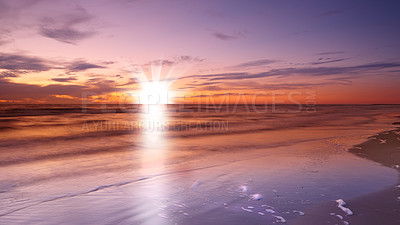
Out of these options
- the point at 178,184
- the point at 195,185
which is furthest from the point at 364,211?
the point at 178,184

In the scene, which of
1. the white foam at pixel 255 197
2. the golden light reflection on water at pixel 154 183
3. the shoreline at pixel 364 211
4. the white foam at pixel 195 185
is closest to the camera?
the shoreline at pixel 364 211

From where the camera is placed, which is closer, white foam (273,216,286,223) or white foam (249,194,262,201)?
white foam (273,216,286,223)

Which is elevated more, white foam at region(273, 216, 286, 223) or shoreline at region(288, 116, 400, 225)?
shoreline at region(288, 116, 400, 225)

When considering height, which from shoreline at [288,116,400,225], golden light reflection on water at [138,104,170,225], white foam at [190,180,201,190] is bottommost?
golden light reflection on water at [138,104,170,225]

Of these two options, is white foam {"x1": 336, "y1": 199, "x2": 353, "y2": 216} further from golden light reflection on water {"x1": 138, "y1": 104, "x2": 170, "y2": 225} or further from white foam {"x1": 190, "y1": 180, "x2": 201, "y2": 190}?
golden light reflection on water {"x1": 138, "y1": 104, "x2": 170, "y2": 225}

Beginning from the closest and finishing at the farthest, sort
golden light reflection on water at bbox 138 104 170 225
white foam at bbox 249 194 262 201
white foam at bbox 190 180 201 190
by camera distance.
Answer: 1. golden light reflection on water at bbox 138 104 170 225
2. white foam at bbox 249 194 262 201
3. white foam at bbox 190 180 201 190

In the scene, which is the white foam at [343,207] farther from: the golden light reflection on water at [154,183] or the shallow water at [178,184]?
the golden light reflection on water at [154,183]

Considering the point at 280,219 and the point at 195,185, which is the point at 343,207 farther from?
the point at 195,185

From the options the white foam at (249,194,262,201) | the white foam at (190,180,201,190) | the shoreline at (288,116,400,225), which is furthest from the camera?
the white foam at (190,180,201,190)

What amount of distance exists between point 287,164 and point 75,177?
6.46 metres

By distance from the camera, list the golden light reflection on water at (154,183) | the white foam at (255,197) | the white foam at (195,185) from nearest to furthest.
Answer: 1. the golden light reflection on water at (154,183)
2. the white foam at (255,197)
3. the white foam at (195,185)

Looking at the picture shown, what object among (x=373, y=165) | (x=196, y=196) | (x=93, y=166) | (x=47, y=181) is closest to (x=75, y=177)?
(x=47, y=181)

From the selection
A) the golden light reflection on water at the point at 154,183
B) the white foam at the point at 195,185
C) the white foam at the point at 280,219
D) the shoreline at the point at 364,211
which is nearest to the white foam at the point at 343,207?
the shoreline at the point at 364,211

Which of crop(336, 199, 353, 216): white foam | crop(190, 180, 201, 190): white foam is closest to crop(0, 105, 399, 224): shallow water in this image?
crop(190, 180, 201, 190): white foam
